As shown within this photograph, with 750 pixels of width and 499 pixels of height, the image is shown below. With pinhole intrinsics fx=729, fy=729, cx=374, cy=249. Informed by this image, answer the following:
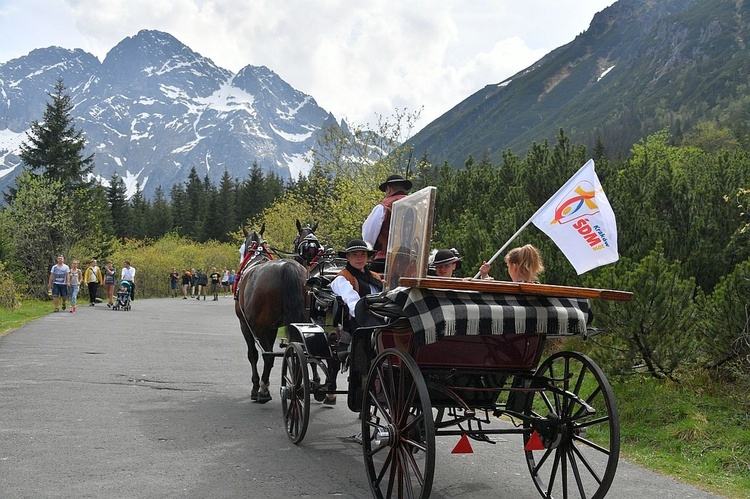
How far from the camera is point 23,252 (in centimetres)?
3550

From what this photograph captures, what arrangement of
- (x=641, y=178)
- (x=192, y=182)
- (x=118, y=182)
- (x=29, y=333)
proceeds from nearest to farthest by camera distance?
1. (x=641, y=178)
2. (x=29, y=333)
3. (x=118, y=182)
4. (x=192, y=182)

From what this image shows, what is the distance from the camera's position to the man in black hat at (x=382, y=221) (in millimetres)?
7090

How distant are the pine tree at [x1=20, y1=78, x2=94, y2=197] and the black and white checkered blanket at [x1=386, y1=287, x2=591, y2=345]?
4506cm

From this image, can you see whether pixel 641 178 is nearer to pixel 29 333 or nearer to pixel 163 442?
pixel 163 442

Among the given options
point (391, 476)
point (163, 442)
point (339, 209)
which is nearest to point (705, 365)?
point (391, 476)

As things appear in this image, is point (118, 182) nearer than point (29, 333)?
No

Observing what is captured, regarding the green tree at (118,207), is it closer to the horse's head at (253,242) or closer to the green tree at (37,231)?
the green tree at (37,231)

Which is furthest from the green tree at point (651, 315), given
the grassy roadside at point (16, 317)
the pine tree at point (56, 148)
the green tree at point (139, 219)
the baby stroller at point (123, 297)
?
the green tree at point (139, 219)

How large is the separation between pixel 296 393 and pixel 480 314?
2919mm

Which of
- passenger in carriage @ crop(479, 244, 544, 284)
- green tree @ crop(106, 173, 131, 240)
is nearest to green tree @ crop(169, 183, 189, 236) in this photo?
green tree @ crop(106, 173, 131, 240)

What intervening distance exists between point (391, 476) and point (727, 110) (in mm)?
156589

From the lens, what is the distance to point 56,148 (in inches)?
1813

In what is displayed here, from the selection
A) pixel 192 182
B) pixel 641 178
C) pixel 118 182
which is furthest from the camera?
pixel 192 182

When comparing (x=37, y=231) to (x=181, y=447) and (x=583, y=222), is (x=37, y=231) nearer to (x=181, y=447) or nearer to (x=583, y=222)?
(x=181, y=447)
